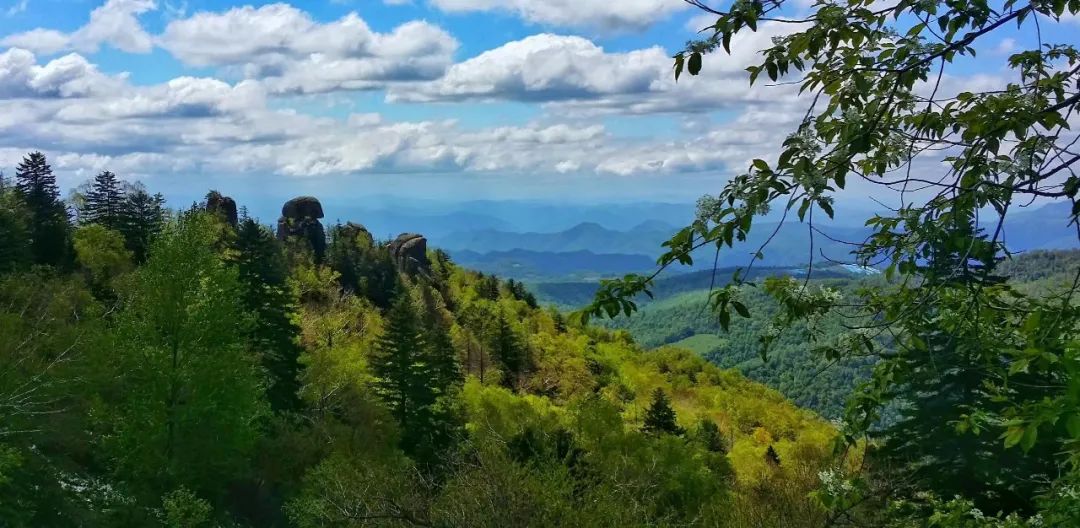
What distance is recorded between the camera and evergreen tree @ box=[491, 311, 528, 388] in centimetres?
6762

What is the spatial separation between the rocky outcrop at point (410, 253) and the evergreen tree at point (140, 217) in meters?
33.2

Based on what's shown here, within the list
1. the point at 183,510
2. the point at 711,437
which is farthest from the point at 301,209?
the point at 183,510

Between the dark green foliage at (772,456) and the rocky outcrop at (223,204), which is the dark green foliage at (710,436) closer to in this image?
the dark green foliage at (772,456)

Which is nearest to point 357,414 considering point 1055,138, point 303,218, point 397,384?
point 397,384

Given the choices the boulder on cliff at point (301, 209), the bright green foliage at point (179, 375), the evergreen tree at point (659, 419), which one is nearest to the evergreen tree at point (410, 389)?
the evergreen tree at point (659, 419)

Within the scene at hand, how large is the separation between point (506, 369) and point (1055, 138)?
6449 centimetres

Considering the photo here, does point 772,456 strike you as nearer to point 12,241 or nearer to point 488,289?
point 12,241

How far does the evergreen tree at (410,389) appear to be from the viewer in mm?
37062

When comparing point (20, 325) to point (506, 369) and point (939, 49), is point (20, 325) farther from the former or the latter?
point (506, 369)

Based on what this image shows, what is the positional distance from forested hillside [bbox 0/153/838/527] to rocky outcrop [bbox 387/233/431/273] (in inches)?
1527

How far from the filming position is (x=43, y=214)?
202 ft

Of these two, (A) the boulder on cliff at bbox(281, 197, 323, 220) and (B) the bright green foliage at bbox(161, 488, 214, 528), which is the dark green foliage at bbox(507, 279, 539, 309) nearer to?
(A) the boulder on cliff at bbox(281, 197, 323, 220)

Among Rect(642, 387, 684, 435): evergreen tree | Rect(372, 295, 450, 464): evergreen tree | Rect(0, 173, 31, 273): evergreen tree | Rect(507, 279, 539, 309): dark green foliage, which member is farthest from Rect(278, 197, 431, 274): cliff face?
Rect(642, 387, 684, 435): evergreen tree

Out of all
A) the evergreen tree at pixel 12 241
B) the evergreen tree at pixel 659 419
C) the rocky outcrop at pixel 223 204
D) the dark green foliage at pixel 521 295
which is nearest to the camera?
the evergreen tree at pixel 659 419
